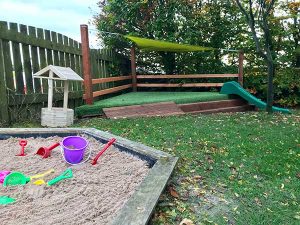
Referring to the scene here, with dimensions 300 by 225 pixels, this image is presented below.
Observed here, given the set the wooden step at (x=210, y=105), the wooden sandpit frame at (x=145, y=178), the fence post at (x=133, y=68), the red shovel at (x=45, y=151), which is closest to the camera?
the wooden sandpit frame at (x=145, y=178)

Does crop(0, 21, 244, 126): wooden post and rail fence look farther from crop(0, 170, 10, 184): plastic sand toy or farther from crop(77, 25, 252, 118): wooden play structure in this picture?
crop(0, 170, 10, 184): plastic sand toy

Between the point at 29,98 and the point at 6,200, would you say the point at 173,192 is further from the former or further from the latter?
the point at 29,98

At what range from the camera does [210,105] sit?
6.76 meters

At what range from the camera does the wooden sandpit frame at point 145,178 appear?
1.73 m

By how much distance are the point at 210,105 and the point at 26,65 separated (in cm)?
364

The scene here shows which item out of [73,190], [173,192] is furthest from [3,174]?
[173,192]

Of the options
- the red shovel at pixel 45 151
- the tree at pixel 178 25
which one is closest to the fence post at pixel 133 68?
the tree at pixel 178 25

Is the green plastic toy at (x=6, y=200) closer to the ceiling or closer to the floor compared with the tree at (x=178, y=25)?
closer to the floor

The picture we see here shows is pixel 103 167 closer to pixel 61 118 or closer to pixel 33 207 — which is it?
pixel 33 207

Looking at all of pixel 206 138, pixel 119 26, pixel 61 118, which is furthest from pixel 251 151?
pixel 119 26

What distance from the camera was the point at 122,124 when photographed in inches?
188

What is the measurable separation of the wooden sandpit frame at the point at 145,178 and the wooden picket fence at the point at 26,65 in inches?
39.6

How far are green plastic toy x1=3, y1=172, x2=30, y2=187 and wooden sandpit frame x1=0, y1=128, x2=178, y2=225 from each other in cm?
89

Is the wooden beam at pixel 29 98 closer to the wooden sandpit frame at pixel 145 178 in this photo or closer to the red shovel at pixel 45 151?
the wooden sandpit frame at pixel 145 178
